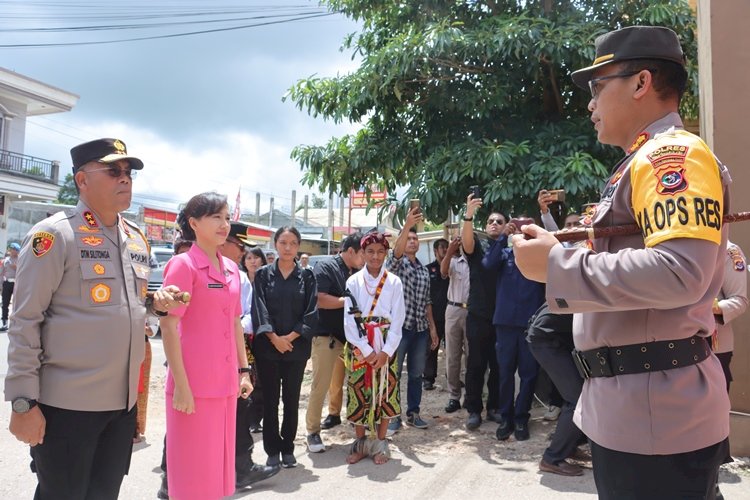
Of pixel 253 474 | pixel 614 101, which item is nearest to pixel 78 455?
pixel 253 474

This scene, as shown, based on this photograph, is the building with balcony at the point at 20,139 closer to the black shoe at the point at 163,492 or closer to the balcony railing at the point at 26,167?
the balcony railing at the point at 26,167

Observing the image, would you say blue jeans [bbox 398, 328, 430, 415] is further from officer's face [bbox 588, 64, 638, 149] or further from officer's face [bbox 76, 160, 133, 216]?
officer's face [bbox 588, 64, 638, 149]

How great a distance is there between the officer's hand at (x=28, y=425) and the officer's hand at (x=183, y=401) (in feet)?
2.53

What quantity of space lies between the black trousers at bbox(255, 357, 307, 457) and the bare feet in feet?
1.60

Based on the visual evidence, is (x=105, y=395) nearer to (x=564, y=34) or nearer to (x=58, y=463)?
(x=58, y=463)

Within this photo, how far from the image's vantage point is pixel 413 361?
6246 mm

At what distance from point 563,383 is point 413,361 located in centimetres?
219

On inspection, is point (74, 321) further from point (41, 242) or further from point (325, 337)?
point (325, 337)

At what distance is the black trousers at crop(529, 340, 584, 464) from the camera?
4277 millimetres

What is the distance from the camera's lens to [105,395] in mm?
2480

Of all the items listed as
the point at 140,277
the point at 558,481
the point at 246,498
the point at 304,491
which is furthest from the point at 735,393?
the point at 140,277

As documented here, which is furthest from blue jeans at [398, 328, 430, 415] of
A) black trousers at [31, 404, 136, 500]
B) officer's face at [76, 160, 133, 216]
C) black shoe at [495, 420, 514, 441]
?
officer's face at [76, 160, 133, 216]

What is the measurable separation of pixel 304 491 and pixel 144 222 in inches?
1362

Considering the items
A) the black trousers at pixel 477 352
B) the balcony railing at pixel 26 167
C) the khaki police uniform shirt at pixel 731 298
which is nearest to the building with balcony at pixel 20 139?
the balcony railing at pixel 26 167
